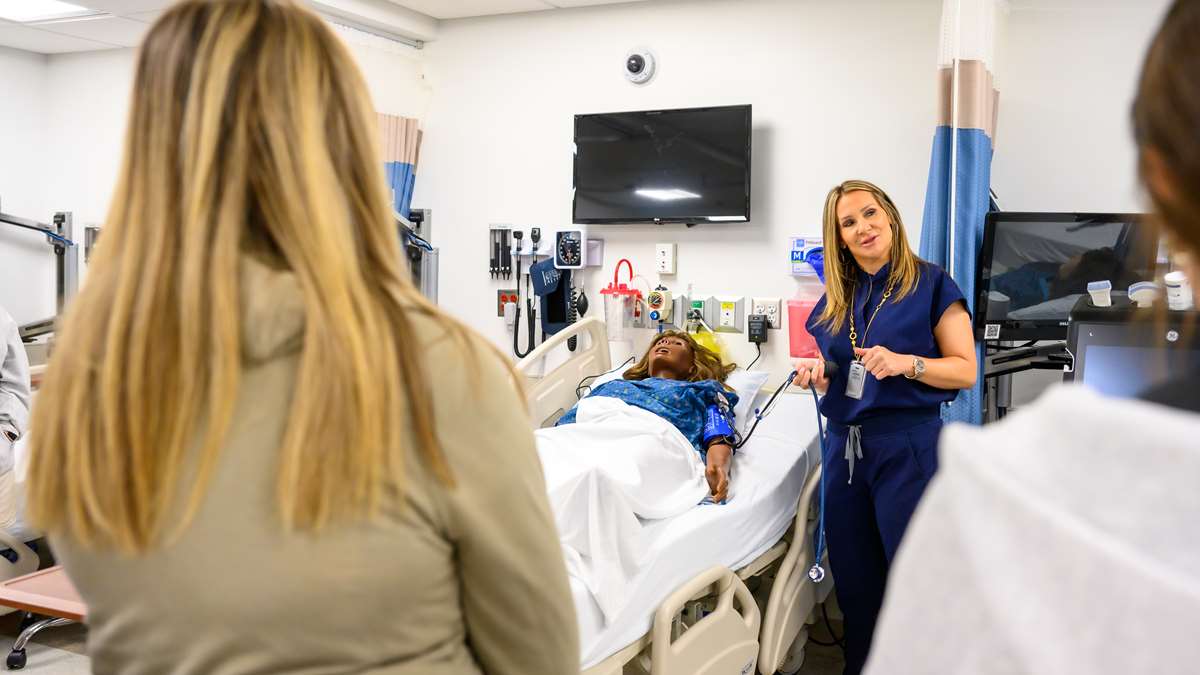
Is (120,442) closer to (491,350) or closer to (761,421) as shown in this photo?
(491,350)

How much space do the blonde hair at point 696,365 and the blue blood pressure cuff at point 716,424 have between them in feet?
1.15

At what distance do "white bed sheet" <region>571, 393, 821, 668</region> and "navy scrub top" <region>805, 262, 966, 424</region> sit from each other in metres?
0.38

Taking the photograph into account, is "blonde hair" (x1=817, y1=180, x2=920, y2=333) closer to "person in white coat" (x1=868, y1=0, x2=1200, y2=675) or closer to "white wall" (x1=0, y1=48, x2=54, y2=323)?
"person in white coat" (x1=868, y1=0, x2=1200, y2=675)

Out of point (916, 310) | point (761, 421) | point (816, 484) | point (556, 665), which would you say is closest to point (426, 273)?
point (761, 421)

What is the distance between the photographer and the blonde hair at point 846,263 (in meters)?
2.89

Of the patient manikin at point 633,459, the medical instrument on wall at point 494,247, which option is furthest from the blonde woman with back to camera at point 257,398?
the medical instrument on wall at point 494,247

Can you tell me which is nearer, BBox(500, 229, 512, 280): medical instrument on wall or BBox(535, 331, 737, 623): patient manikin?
BBox(535, 331, 737, 623): patient manikin

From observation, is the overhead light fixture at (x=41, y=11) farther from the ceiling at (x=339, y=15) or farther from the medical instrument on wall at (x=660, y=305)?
the medical instrument on wall at (x=660, y=305)

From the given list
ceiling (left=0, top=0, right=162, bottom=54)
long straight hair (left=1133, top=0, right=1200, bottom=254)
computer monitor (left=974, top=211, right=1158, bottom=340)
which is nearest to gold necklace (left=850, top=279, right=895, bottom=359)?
computer monitor (left=974, top=211, right=1158, bottom=340)

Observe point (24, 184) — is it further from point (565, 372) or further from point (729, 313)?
point (729, 313)

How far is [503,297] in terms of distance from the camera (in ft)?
15.8

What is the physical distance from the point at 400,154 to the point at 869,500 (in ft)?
9.48

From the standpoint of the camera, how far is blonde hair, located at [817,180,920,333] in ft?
9.47

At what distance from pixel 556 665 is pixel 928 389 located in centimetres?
203
